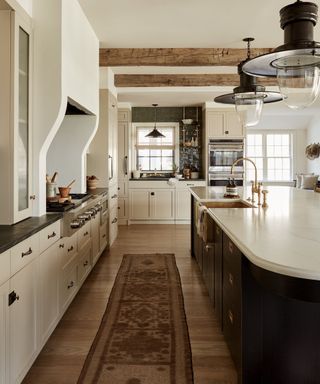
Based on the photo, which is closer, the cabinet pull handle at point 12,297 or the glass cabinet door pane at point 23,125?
the cabinet pull handle at point 12,297

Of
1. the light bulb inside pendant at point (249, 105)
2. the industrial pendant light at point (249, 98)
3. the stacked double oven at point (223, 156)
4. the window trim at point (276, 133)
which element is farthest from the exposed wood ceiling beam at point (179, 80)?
the window trim at point (276, 133)

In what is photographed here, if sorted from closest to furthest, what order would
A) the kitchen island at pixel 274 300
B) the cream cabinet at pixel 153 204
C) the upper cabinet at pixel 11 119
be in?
1. the kitchen island at pixel 274 300
2. the upper cabinet at pixel 11 119
3. the cream cabinet at pixel 153 204

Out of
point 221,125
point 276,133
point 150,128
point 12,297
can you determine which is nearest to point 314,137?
point 276,133

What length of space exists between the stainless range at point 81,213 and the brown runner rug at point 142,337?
2.59ft

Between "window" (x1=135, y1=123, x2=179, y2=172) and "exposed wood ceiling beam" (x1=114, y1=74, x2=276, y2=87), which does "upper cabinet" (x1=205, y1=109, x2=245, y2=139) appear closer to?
"window" (x1=135, y1=123, x2=179, y2=172)

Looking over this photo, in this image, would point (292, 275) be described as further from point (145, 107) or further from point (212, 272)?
point (145, 107)

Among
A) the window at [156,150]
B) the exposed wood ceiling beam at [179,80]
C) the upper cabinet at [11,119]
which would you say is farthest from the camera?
the window at [156,150]

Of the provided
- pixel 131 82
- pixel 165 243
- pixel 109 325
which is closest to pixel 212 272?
pixel 109 325

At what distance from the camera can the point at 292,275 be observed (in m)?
1.36

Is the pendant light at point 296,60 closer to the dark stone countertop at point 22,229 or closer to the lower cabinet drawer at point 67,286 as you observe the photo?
the dark stone countertop at point 22,229

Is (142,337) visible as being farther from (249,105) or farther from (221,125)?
(221,125)

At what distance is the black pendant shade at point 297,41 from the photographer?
1.72 m

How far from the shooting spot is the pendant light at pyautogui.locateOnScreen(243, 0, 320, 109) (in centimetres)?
174

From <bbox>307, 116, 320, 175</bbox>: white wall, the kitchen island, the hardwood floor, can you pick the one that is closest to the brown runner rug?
the hardwood floor
